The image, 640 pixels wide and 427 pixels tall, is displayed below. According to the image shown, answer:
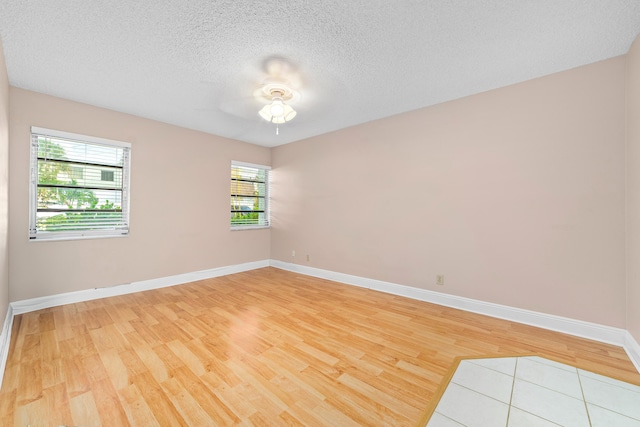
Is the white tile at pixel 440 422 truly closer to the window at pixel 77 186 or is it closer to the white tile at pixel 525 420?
the white tile at pixel 525 420

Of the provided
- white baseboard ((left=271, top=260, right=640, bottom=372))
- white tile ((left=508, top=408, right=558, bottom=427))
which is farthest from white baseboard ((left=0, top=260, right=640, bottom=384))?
white tile ((left=508, top=408, right=558, bottom=427))

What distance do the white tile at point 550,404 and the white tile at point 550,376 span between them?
0.07 meters

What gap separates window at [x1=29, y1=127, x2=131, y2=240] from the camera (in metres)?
3.15

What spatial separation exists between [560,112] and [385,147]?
197cm

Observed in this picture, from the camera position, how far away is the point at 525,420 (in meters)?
1.51

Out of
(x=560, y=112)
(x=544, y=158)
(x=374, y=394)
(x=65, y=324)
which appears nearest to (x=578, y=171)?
(x=544, y=158)

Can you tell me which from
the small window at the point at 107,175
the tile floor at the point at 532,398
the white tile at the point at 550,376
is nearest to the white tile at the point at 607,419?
the tile floor at the point at 532,398

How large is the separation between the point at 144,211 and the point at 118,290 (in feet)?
3.89

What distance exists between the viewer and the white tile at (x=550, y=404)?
1.52 m

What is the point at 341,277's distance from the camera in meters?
4.45

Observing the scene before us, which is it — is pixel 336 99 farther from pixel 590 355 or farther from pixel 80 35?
pixel 590 355

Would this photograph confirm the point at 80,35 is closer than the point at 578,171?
Yes

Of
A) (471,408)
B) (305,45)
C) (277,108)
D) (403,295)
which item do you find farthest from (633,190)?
(277,108)

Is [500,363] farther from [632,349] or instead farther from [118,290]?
[118,290]
